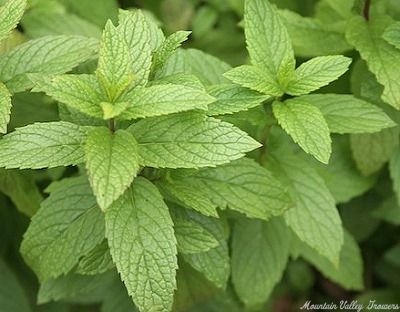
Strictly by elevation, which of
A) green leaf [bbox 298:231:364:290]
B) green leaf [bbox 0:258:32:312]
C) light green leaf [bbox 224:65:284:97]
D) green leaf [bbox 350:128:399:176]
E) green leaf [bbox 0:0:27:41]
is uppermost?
green leaf [bbox 0:0:27:41]

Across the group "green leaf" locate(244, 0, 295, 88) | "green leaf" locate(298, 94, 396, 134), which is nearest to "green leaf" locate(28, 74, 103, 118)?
"green leaf" locate(244, 0, 295, 88)

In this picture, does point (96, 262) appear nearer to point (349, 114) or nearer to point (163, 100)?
point (163, 100)

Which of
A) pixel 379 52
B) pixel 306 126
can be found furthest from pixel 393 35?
pixel 306 126

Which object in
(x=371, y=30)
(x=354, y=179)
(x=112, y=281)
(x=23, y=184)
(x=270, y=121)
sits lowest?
(x=112, y=281)

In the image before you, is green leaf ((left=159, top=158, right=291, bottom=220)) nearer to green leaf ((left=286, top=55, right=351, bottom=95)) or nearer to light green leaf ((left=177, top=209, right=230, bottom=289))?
light green leaf ((left=177, top=209, right=230, bottom=289))

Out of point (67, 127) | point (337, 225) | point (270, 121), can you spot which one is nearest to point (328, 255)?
point (337, 225)

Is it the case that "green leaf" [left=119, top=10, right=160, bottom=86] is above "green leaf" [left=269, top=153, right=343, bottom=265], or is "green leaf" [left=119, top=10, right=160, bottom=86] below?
above

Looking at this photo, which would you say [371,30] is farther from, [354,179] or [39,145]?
[39,145]
